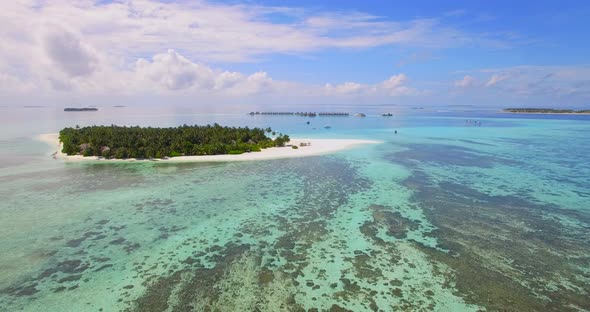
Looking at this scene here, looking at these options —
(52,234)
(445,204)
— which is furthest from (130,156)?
(445,204)

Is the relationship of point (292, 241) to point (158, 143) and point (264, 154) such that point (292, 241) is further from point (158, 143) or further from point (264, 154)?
point (158, 143)

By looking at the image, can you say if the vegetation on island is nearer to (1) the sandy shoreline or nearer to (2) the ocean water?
(1) the sandy shoreline

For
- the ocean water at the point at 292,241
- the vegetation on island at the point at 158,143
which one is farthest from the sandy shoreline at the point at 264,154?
the ocean water at the point at 292,241

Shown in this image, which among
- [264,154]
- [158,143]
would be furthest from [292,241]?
[158,143]

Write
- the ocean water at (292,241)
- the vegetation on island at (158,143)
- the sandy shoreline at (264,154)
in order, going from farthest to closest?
the vegetation on island at (158,143)
the sandy shoreline at (264,154)
the ocean water at (292,241)

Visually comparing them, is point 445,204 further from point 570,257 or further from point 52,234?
point 52,234

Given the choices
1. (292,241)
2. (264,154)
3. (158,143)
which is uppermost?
(158,143)

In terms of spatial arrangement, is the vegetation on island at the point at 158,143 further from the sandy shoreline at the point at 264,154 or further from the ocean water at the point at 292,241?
the ocean water at the point at 292,241
